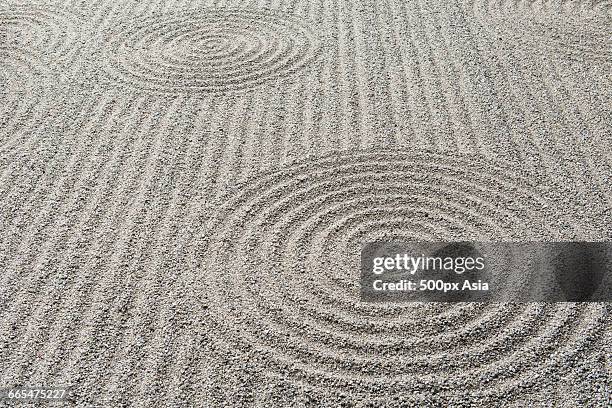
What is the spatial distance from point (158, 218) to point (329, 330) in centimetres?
108

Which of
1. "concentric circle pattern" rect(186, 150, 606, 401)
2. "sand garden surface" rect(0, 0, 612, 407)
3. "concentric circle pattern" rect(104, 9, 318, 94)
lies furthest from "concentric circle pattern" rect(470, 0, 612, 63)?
"concentric circle pattern" rect(186, 150, 606, 401)

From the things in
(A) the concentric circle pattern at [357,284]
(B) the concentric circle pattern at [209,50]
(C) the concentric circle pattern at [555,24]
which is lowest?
(A) the concentric circle pattern at [357,284]

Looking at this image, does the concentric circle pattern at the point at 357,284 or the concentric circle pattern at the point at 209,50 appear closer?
the concentric circle pattern at the point at 357,284

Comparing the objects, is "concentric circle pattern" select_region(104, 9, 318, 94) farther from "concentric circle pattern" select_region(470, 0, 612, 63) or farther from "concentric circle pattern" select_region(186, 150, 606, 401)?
"concentric circle pattern" select_region(470, 0, 612, 63)

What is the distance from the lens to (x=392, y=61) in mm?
4887

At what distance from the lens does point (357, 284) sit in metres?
3.32

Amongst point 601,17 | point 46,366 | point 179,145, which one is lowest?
point 46,366

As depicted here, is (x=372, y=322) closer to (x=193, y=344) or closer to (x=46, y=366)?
(x=193, y=344)

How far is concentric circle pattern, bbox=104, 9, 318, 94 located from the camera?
473cm

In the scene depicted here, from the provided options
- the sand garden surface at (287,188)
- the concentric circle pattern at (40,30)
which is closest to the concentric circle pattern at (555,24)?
the sand garden surface at (287,188)

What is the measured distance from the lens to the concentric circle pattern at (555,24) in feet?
16.3

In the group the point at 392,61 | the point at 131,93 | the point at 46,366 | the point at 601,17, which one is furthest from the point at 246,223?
the point at 601,17

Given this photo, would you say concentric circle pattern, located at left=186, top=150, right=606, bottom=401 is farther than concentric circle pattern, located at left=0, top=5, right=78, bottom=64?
No

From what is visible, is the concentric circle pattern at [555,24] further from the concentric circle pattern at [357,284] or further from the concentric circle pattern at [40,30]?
the concentric circle pattern at [40,30]
